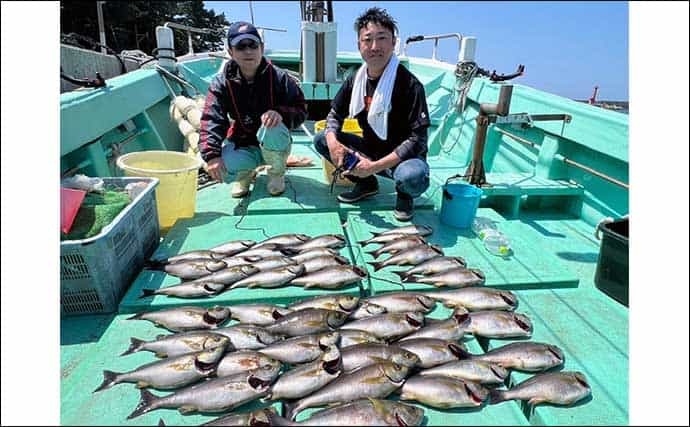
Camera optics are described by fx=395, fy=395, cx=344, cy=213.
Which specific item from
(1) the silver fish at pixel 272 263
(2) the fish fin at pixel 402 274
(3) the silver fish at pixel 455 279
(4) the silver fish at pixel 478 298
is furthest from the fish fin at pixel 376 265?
(1) the silver fish at pixel 272 263

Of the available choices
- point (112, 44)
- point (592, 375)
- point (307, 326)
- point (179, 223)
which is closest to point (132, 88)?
point (179, 223)

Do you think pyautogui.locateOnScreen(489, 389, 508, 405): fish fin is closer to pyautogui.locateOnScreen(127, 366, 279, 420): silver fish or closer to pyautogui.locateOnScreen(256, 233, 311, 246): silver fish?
pyautogui.locateOnScreen(127, 366, 279, 420): silver fish

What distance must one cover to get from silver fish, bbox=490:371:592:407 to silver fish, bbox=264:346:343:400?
0.75 meters

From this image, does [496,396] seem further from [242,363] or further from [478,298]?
[242,363]

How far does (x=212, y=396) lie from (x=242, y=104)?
3069 millimetres

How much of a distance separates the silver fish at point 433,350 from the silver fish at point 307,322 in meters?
0.39

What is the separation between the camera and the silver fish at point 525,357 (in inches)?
78.5

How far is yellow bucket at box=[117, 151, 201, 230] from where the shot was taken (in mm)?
3510

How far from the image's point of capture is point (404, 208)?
3787mm

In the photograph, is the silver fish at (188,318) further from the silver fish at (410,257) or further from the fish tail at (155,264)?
the silver fish at (410,257)

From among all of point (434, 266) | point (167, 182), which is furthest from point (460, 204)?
point (167, 182)

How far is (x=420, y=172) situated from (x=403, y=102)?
0.70m

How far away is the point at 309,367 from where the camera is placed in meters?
1.90

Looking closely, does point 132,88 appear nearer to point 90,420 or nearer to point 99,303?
point 99,303
